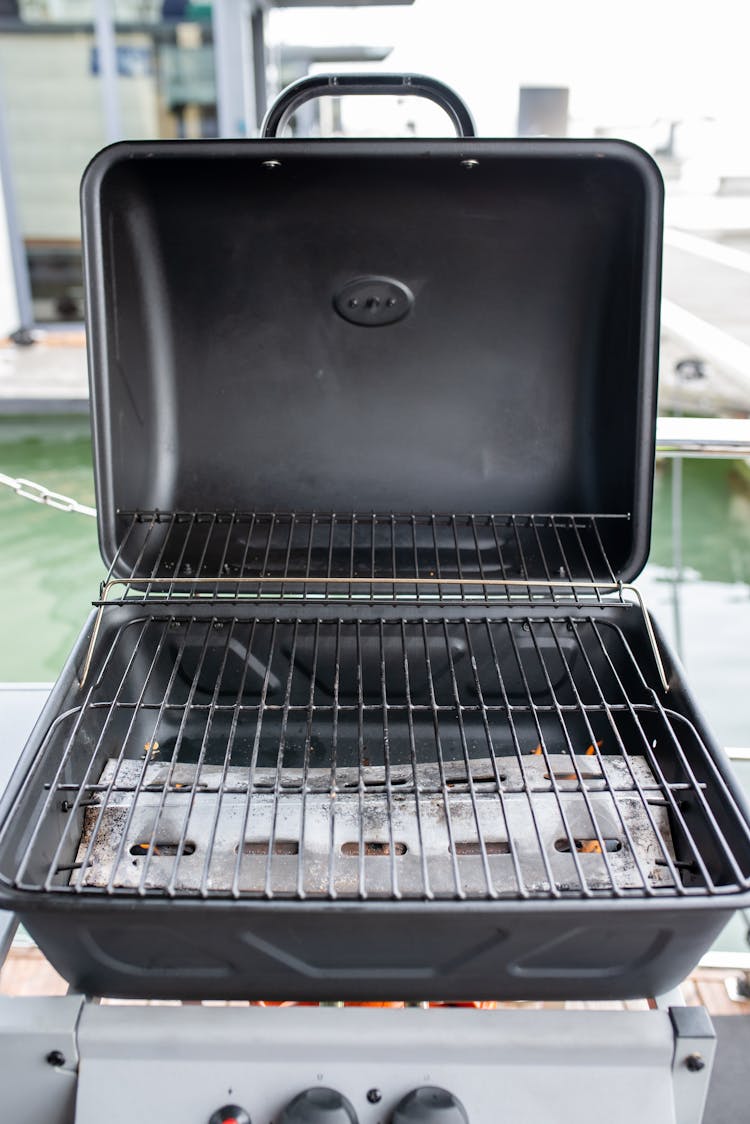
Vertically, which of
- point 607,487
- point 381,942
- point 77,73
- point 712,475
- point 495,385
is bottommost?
point 712,475

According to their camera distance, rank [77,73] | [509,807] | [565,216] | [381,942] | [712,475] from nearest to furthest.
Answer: [381,942] → [509,807] → [565,216] → [712,475] → [77,73]

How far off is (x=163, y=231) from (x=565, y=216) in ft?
1.51

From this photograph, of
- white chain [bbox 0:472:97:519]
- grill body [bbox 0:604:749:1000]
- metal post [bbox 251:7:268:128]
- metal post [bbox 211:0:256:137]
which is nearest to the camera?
grill body [bbox 0:604:749:1000]

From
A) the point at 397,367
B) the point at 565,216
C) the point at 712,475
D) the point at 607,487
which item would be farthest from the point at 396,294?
the point at 712,475

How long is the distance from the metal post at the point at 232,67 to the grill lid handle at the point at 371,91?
5.77 meters

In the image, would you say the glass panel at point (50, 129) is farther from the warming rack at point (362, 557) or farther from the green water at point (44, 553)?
the warming rack at point (362, 557)

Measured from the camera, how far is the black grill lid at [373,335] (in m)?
0.96

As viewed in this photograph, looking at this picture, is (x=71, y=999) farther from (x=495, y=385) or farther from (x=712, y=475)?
(x=712, y=475)

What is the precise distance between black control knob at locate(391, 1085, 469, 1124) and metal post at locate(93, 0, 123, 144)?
21.5 ft

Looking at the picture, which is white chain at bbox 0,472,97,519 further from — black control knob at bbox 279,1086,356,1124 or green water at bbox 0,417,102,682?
green water at bbox 0,417,102,682

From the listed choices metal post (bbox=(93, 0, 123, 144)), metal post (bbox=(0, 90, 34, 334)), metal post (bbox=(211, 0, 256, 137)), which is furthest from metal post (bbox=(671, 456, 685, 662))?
metal post (bbox=(93, 0, 123, 144))

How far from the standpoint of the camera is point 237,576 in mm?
1054

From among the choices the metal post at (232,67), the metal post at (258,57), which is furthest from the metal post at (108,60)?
the metal post at (258,57)

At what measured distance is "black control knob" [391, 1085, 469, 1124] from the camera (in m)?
0.64
